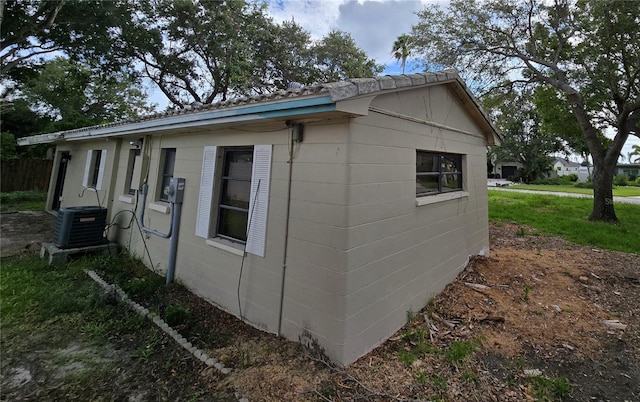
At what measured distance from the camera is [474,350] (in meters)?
3.02

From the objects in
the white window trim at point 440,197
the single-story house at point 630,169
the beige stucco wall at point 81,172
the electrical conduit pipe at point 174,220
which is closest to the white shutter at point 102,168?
the beige stucco wall at point 81,172

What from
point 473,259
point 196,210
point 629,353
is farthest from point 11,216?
point 629,353

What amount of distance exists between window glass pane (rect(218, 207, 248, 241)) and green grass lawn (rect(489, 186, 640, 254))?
→ 9.02m

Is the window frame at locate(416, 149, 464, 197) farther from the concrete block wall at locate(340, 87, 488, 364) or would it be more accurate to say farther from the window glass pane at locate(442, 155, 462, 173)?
the concrete block wall at locate(340, 87, 488, 364)

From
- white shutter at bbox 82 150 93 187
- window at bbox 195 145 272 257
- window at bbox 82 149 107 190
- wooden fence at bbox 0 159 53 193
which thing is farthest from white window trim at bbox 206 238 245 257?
wooden fence at bbox 0 159 53 193

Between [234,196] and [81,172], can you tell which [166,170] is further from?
[81,172]

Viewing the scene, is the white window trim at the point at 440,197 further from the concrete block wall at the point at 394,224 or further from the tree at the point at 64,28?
the tree at the point at 64,28

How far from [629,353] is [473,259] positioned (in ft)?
7.94

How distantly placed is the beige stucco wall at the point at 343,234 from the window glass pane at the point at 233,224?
28cm

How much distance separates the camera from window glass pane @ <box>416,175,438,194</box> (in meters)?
3.99

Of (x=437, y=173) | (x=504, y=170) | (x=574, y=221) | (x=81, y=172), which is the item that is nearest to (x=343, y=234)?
(x=437, y=173)

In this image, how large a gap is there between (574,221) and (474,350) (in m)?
10.4

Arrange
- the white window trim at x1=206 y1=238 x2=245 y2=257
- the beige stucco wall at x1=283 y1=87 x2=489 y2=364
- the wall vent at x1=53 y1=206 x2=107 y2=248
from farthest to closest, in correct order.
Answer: the wall vent at x1=53 y1=206 x2=107 y2=248 → the white window trim at x1=206 y1=238 x2=245 y2=257 → the beige stucco wall at x1=283 y1=87 x2=489 y2=364

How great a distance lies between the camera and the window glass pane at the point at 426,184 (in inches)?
157
